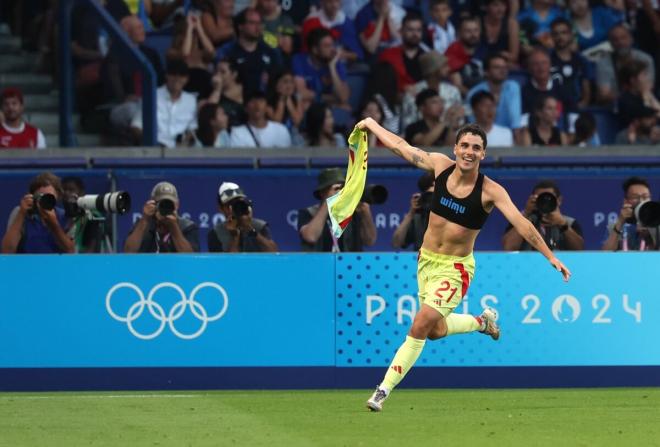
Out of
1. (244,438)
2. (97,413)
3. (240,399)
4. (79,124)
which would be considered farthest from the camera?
(79,124)

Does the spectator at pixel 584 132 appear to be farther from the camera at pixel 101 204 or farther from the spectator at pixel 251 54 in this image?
the camera at pixel 101 204

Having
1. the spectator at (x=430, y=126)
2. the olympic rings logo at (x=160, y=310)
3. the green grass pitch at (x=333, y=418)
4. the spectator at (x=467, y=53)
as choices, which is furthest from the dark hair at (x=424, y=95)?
the green grass pitch at (x=333, y=418)

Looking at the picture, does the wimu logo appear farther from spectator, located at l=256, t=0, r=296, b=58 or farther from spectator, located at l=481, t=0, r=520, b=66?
spectator, located at l=481, t=0, r=520, b=66

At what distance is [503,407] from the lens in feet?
41.6

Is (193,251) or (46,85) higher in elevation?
(46,85)

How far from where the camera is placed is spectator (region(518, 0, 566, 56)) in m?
20.9

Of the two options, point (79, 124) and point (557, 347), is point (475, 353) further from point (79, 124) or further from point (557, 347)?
point (79, 124)

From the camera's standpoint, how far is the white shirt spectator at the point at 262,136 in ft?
61.6

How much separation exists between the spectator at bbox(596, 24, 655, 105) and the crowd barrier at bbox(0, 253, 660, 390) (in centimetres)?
631

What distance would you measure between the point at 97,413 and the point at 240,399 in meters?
1.58

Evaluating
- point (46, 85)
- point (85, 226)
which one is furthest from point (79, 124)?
point (85, 226)

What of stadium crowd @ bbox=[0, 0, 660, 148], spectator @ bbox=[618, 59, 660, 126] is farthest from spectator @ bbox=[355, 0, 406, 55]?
spectator @ bbox=[618, 59, 660, 126]

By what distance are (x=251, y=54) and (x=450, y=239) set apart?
797 cm

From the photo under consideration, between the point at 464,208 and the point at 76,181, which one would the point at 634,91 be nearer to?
the point at 76,181
